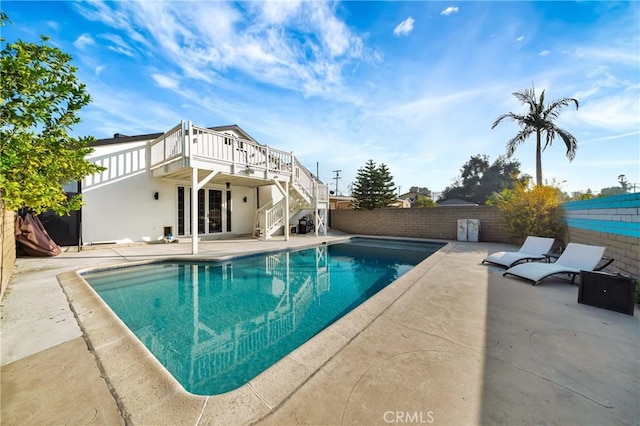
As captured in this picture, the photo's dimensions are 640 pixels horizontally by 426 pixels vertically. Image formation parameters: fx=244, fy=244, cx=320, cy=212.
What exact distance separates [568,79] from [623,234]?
653cm

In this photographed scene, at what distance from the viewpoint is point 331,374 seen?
1.96 m

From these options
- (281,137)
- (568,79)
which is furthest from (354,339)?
(281,137)

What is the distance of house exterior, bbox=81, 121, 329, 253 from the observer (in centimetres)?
837

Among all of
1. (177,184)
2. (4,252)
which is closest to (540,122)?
(177,184)

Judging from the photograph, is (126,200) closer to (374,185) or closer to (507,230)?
(374,185)

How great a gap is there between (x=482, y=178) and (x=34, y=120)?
43440mm

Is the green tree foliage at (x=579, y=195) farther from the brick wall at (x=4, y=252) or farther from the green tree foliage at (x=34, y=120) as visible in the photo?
the brick wall at (x=4, y=252)

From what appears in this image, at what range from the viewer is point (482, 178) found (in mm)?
36281

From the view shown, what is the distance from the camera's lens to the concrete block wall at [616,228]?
4043 mm

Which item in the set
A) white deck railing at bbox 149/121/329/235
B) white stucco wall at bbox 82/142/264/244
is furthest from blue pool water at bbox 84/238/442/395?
white stucco wall at bbox 82/142/264/244

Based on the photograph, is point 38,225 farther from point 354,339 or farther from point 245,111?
point 354,339

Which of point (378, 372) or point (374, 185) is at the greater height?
point (374, 185)

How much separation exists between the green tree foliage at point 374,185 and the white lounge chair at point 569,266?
42.1 ft

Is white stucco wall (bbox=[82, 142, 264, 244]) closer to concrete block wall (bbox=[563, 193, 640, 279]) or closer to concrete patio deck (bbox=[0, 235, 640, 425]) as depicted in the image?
concrete patio deck (bbox=[0, 235, 640, 425])
